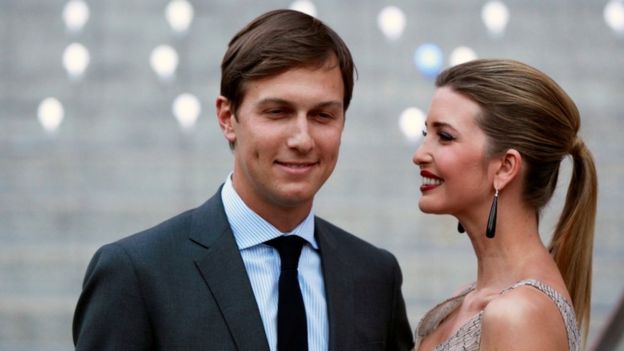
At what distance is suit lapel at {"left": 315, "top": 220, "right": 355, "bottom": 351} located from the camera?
2.66 meters

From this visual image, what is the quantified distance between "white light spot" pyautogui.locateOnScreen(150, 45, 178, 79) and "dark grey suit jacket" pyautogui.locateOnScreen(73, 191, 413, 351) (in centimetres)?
332

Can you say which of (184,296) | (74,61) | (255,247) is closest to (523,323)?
(255,247)

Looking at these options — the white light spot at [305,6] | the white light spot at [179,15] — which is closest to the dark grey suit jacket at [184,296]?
the white light spot at [305,6]

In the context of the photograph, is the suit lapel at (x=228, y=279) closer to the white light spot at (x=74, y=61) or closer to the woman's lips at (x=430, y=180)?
the woman's lips at (x=430, y=180)

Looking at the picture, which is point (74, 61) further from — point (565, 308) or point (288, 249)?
point (565, 308)

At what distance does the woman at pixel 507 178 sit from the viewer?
275 cm

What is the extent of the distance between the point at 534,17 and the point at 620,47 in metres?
0.46

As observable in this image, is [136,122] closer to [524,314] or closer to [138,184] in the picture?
[138,184]

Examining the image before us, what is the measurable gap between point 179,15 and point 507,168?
11.9 feet

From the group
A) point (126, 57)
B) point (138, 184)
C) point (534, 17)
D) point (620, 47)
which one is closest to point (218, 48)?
point (126, 57)

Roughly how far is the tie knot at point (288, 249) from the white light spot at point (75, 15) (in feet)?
12.1

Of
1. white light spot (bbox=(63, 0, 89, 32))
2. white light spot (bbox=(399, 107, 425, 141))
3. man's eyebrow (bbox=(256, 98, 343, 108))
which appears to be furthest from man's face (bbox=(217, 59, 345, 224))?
white light spot (bbox=(63, 0, 89, 32))

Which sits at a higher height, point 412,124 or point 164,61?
point 164,61

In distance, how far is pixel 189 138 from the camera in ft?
19.2
